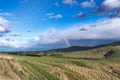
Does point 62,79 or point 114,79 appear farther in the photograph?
point 114,79

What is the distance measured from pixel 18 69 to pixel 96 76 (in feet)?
89.2

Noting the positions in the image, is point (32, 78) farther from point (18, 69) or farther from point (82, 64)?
point (82, 64)

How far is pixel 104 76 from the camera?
84.8 m

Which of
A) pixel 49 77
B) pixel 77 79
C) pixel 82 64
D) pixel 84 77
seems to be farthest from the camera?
pixel 82 64

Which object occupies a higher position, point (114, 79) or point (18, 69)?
point (18, 69)

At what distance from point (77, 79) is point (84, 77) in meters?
5.31

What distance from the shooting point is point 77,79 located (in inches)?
2781

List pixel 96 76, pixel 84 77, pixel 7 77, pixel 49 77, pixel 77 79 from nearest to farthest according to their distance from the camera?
pixel 7 77
pixel 49 77
pixel 77 79
pixel 84 77
pixel 96 76

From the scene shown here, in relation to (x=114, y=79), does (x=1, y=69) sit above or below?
above

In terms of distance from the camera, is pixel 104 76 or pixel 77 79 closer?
pixel 77 79

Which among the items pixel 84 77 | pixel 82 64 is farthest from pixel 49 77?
pixel 82 64

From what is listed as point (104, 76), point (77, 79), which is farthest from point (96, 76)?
point (77, 79)

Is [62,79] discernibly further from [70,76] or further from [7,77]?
[7,77]

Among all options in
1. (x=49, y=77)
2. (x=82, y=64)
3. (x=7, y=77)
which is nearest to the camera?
(x=7, y=77)
